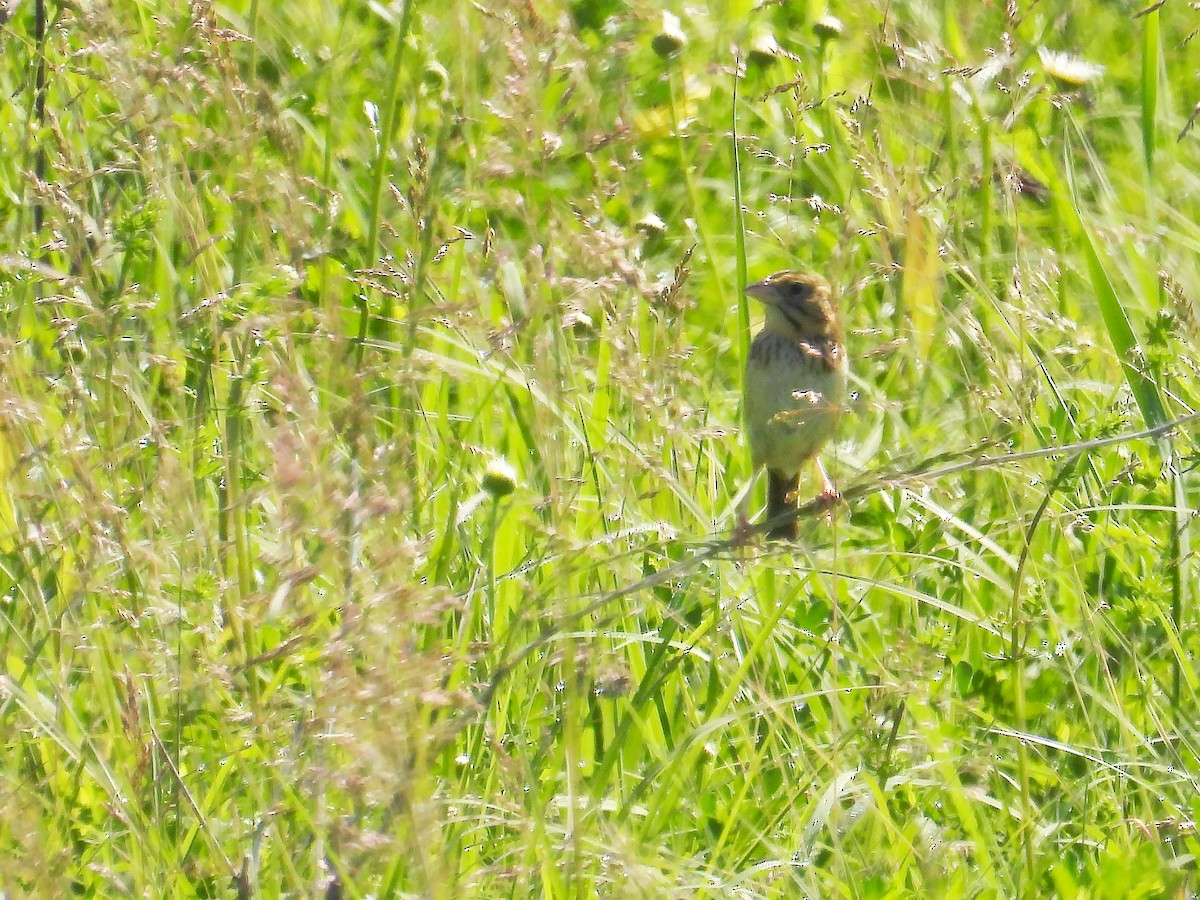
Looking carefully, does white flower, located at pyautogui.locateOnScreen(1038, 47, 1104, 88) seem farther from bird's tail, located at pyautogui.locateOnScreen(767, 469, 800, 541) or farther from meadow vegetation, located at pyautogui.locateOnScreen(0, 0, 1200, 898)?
bird's tail, located at pyautogui.locateOnScreen(767, 469, 800, 541)

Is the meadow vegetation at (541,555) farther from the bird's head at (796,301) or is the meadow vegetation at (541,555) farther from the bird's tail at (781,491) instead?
the bird's tail at (781,491)

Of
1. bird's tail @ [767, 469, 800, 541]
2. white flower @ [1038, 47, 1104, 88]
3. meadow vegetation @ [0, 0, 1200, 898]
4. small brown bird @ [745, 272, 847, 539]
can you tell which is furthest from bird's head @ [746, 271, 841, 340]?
white flower @ [1038, 47, 1104, 88]

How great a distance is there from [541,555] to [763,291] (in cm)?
142

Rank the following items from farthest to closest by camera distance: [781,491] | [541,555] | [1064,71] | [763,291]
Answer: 1. [781,491]
2. [763,291]
3. [1064,71]
4. [541,555]

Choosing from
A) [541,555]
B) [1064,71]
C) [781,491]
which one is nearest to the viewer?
[541,555]

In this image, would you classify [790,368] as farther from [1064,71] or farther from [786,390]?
[1064,71]

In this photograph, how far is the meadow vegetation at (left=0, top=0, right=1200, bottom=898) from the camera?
1.92 m

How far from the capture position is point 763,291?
400 cm

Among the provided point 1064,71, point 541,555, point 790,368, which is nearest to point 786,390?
point 790,368

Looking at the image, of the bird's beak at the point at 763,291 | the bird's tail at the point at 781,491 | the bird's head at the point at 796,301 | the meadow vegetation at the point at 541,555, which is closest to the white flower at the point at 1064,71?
the meadow vegetation at the point at 541,555

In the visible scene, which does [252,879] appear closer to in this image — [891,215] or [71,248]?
[71,248]

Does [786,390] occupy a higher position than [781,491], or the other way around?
[786,390]

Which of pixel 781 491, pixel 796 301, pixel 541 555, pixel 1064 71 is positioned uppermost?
pixel 1064 71

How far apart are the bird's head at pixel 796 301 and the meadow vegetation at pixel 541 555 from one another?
0.31 metres
